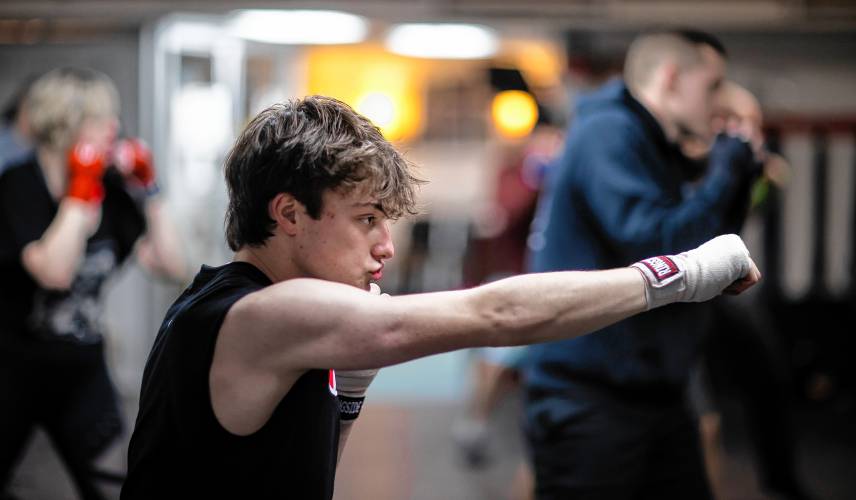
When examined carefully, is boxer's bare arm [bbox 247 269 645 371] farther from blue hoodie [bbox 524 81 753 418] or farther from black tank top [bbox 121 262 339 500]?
blue hoodie [bbox 524 81 753 418]

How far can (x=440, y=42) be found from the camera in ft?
39.0

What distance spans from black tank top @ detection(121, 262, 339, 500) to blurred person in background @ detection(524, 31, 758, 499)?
1123 millimetres

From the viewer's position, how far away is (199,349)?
1487 millimetres

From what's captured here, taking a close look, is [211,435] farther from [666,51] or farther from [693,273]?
[666,51]

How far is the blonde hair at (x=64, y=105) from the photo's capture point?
3.43 metres

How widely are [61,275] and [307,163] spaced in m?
1.85

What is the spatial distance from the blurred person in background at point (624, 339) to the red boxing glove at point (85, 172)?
58.7 inches

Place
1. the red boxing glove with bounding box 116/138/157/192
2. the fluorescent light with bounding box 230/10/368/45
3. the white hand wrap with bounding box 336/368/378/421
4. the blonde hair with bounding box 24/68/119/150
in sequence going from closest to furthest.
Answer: the white hand wrap with bounding box 336/368/378/421
the blonde hair with bounding box 24/68/119/150
the red boxing glove with bounding box 116/138/157/192
the fluorescent light with bounding box 230/10/368/45

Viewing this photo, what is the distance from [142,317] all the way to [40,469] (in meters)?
2.20

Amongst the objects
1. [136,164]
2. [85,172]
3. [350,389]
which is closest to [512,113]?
[136,164]

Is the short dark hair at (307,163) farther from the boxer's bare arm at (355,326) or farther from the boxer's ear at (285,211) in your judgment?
the boxer's bare arm at (355,326)

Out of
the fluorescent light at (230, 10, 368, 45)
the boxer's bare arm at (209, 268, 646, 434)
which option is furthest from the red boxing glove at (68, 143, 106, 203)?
the fluorescent light at (230, 10, 368, 45)

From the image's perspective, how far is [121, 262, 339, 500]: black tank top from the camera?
148 cm

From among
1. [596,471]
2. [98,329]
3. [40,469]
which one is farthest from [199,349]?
[40,469]
